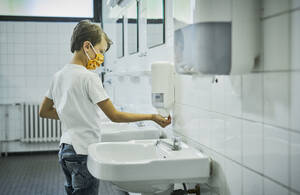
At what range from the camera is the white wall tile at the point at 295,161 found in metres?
1.13

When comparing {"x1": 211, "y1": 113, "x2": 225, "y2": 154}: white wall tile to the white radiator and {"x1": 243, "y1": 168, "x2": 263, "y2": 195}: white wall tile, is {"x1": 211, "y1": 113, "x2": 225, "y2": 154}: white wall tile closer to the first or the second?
{"x1": 243, "y1": 168, "x2": 263, "y2": 195}: white wall tile

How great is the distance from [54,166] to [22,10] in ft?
7.83

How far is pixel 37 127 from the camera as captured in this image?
5406 millimetres

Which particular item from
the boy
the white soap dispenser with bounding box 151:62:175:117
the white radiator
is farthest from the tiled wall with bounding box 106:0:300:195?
the white radiator

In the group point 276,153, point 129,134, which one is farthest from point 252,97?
point 129,134

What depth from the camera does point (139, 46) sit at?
3.17 metres

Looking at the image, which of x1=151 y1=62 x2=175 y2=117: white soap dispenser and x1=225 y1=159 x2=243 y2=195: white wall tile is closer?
x1=225 y1=159 x2=243 y2=195: white wall tile

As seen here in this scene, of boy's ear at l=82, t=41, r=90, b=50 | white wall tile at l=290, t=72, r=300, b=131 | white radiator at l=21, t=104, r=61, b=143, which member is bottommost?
white radiator at l=21, t=104, r=61, b=143

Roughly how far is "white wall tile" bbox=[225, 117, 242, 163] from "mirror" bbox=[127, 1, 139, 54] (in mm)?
1799

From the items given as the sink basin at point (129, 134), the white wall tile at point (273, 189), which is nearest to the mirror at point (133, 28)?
the sink basin at point (129, 134)

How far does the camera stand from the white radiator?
538 cm

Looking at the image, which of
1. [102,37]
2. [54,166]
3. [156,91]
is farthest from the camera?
[54,166]

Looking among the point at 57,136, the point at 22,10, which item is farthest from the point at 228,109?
the point at 22,10

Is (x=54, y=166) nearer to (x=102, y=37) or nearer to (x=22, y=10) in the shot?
(x=22, y=10)
